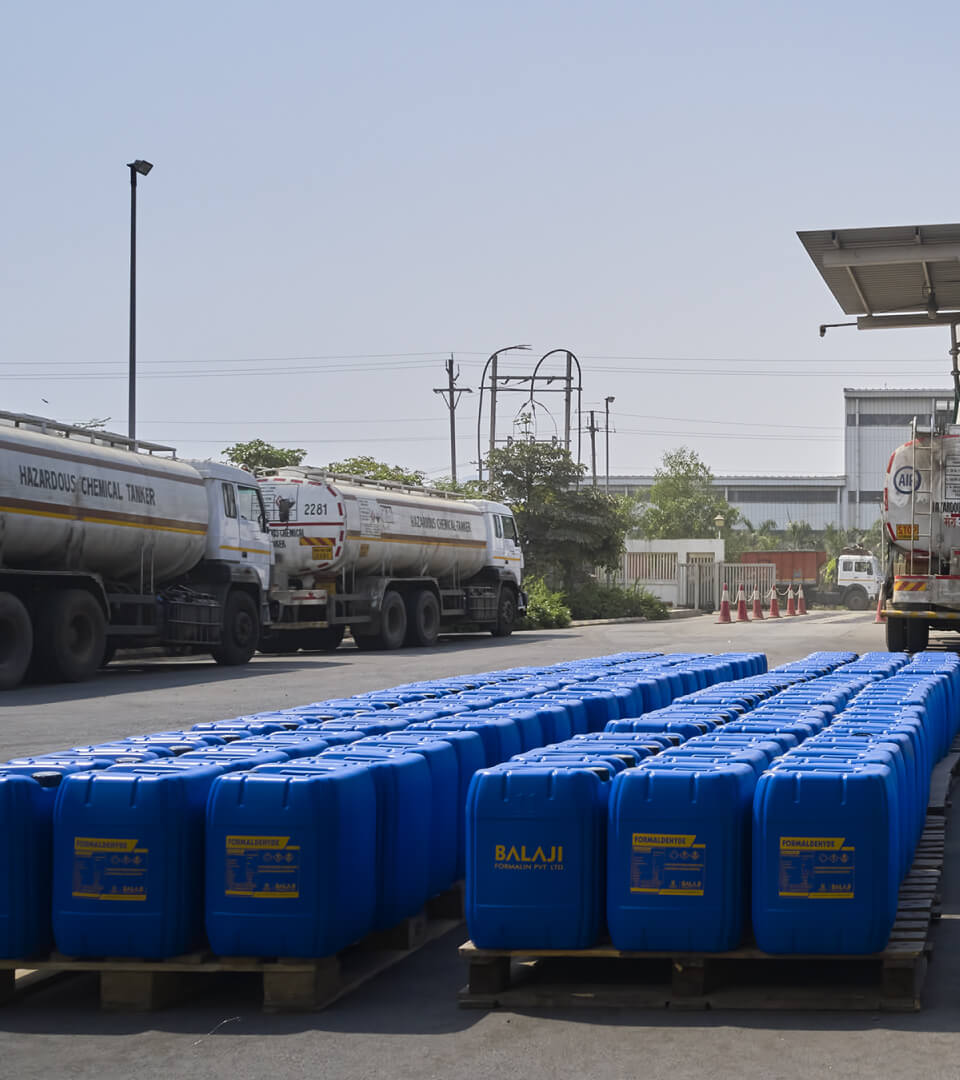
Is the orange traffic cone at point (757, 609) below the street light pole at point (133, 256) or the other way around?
below

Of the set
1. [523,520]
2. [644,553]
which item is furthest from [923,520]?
[644,553]

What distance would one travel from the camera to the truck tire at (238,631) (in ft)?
81.4

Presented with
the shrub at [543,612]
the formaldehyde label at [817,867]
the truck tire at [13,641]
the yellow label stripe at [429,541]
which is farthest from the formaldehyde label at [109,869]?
the shrub at [543,612]

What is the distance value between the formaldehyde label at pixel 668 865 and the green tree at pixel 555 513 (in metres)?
42.5

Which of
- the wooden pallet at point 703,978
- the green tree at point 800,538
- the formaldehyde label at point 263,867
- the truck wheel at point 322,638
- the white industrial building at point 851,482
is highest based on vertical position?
the white industrial building at point 851,482

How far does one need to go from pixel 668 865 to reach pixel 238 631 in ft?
64.8

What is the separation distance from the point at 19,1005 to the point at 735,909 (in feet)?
9.78

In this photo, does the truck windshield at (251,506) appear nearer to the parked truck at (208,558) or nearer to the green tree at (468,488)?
the parked truck at (208,558)

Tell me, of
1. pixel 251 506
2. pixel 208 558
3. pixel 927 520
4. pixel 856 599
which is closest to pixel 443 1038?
pixel 927 520

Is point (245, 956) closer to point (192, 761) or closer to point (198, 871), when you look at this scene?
point (198, 871)

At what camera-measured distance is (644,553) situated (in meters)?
59.6

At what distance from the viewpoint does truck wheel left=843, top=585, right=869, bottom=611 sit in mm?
63781

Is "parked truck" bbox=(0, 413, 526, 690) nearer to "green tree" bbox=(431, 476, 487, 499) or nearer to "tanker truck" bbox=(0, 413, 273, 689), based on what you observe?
"tanker truck" bbox=(0, 413, 273, 689)

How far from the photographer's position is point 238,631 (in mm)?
25188
